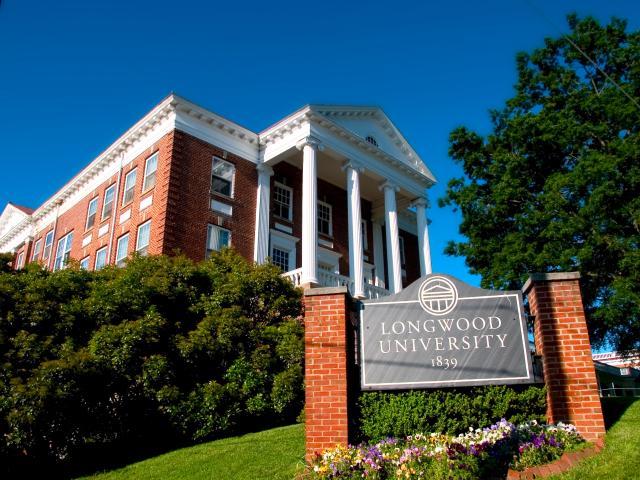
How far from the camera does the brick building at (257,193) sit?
78.0 feet

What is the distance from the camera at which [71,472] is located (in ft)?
36.0

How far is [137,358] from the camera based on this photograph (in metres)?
13.4

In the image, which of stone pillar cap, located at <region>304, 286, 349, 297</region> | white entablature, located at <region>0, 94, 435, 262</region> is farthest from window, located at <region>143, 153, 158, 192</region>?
stone pillar cap, located at <region>304, 286, 349, 297</region>

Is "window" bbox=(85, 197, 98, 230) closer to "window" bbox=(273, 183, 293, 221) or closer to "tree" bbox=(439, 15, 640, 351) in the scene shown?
"window" bbox=(273, 183, 293, 221)

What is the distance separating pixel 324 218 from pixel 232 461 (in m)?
20.3

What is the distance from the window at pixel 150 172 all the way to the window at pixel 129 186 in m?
1.14

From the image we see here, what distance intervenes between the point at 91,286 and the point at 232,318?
145 inches

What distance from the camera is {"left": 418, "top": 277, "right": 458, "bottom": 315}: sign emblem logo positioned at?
821 centimetres

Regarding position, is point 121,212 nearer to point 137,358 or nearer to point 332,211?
point 332,211

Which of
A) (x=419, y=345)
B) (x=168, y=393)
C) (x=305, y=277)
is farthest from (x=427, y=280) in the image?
(x=305, y=277)

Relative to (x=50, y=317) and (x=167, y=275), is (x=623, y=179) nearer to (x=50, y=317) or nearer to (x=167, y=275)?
(x=167, y=275)

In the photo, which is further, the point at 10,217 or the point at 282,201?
the point at 10,217

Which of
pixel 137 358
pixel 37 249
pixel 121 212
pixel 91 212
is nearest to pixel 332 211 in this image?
pixel 121 212

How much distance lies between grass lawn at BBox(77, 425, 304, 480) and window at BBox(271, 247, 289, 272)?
14499 millimetres
